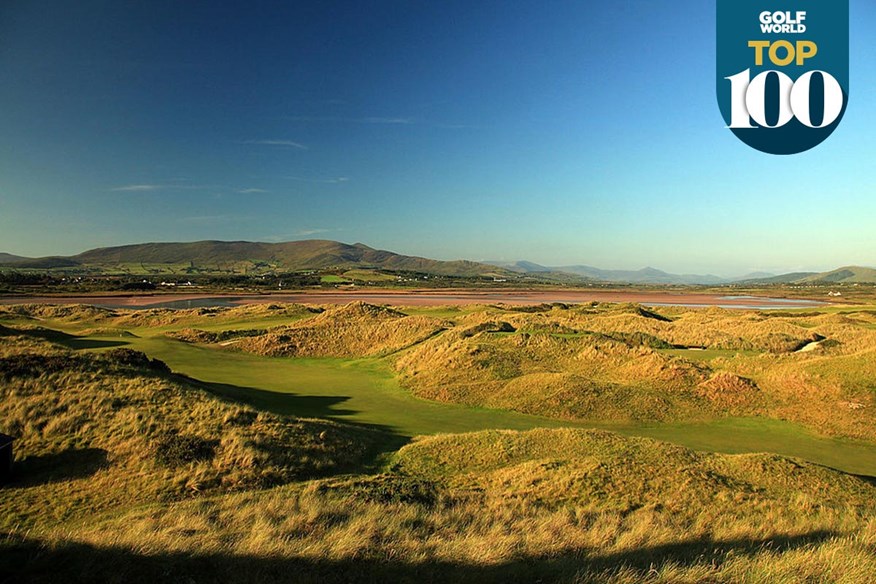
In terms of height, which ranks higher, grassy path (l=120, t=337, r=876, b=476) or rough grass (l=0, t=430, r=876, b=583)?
rough grass (l=0, t=430, r=876, b=583)

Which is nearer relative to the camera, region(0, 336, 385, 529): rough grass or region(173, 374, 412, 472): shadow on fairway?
region(0, 336, 385, 529): rough grass

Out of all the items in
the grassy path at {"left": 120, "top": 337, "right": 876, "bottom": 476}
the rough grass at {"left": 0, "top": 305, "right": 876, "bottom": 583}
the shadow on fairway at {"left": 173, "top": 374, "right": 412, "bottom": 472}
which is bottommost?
the grassy path at {"left": 120, "top": 337, "right": 876, "bottom": 476}

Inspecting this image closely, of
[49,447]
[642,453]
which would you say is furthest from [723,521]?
[49,447]

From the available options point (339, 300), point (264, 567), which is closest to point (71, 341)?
point (264, 567)

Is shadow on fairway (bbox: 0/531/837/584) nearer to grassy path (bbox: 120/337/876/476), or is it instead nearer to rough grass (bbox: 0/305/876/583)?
rough grass (bbox: 0/305/876/583)

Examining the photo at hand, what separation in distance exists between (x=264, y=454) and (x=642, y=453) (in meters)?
9.81

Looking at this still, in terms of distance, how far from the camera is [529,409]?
19.3 meters

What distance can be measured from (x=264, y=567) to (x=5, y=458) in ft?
28.1

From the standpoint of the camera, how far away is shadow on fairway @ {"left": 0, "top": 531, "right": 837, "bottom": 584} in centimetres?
486

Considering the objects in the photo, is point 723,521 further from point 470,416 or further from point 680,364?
point 680,364

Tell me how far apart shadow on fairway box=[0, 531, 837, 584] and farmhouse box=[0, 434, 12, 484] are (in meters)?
5.38

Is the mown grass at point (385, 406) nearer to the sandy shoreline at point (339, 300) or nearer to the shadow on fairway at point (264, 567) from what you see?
the shadow on fairway at point (264, 567)

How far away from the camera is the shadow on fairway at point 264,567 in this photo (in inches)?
191

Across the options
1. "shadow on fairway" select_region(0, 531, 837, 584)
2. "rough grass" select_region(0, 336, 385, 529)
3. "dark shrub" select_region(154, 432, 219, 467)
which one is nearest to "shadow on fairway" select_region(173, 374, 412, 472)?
Answer: "rough grass" select_region(0, 336, 385, 529)
